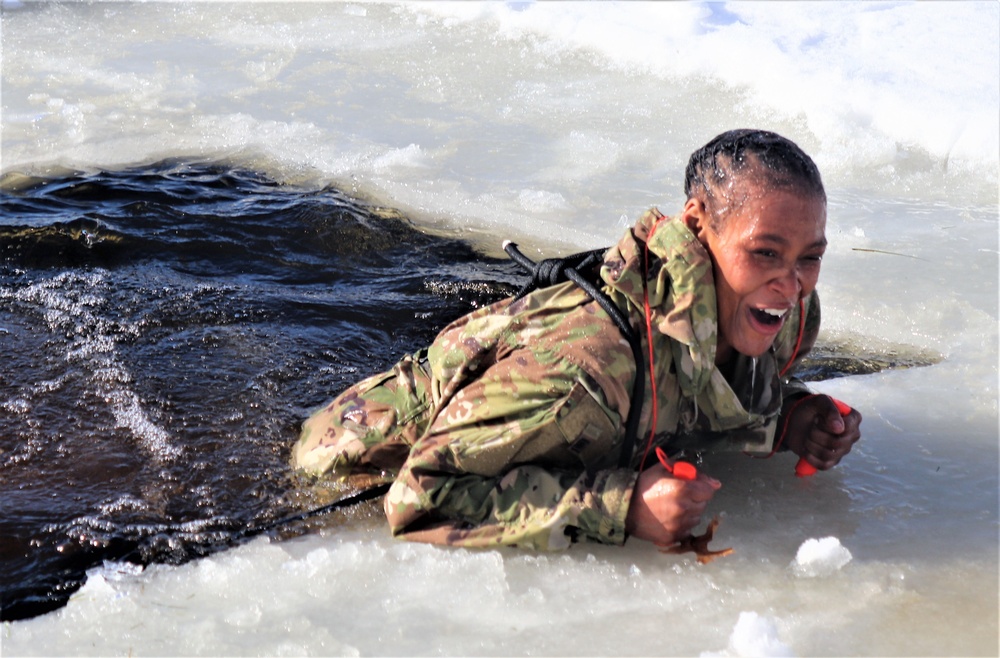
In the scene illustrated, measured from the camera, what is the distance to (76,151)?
5637mm

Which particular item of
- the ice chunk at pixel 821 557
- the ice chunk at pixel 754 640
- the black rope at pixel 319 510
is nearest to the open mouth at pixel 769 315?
→ the ice chunk at pixel 821 557

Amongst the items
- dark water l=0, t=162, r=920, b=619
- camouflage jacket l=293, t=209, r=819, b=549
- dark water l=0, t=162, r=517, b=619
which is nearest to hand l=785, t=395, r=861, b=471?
camouflage jacket l=293, t=209, r=819, b=549

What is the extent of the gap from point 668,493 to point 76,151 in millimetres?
4508

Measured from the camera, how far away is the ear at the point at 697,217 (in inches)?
91.8

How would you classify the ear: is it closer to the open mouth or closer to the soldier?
the soldier

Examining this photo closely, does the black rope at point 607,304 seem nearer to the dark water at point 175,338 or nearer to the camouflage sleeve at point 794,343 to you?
the camouflage sleeve at point 794,343

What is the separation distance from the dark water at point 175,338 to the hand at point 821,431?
1.37 m

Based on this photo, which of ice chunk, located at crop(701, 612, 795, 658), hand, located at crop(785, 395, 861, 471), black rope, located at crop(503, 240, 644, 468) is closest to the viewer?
ice chunk, located at crop(701, 612, 795, 658)

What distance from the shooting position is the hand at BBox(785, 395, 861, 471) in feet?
8.58

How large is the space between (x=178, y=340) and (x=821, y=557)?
2399mm

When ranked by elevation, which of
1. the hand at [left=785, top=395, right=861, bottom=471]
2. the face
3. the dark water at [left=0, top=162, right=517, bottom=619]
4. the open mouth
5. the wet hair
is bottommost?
the dark water at [left=0, top=162, right=517, bottom=619]

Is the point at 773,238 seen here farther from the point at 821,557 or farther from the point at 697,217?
the point at 821,557

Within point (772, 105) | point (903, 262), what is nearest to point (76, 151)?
point (772, 105)

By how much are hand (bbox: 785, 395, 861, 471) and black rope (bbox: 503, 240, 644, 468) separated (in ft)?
1.83
